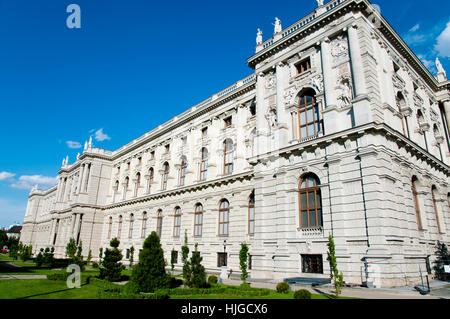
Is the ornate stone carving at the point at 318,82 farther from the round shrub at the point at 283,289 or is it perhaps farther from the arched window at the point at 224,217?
the arched window at the point at 224,217

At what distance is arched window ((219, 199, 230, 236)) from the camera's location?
29.0 metres

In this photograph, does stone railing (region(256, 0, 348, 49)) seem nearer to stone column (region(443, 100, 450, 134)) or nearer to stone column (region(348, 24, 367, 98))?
stone column (region(348, 24, 367, 98))

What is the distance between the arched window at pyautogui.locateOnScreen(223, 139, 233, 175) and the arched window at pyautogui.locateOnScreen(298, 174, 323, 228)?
11.7m

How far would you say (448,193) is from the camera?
78.9 ft

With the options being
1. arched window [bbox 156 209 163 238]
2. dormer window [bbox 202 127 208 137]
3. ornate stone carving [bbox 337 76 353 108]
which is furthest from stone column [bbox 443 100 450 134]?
arched window [bbox 156 209 163 238]

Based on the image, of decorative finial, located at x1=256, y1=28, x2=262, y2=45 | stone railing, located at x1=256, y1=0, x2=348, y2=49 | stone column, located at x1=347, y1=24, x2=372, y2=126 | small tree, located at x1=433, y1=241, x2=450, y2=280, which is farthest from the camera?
decorative finial, located at x1=256, y1=28, x2=262, y2=45

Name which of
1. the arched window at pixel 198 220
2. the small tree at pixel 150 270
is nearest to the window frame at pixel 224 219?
the arched window at pixel 198 220

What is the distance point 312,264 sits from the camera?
18.0m

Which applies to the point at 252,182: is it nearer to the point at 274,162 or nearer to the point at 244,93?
the point at 274,162

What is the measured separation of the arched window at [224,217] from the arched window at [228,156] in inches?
124

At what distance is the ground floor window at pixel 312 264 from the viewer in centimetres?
1772
